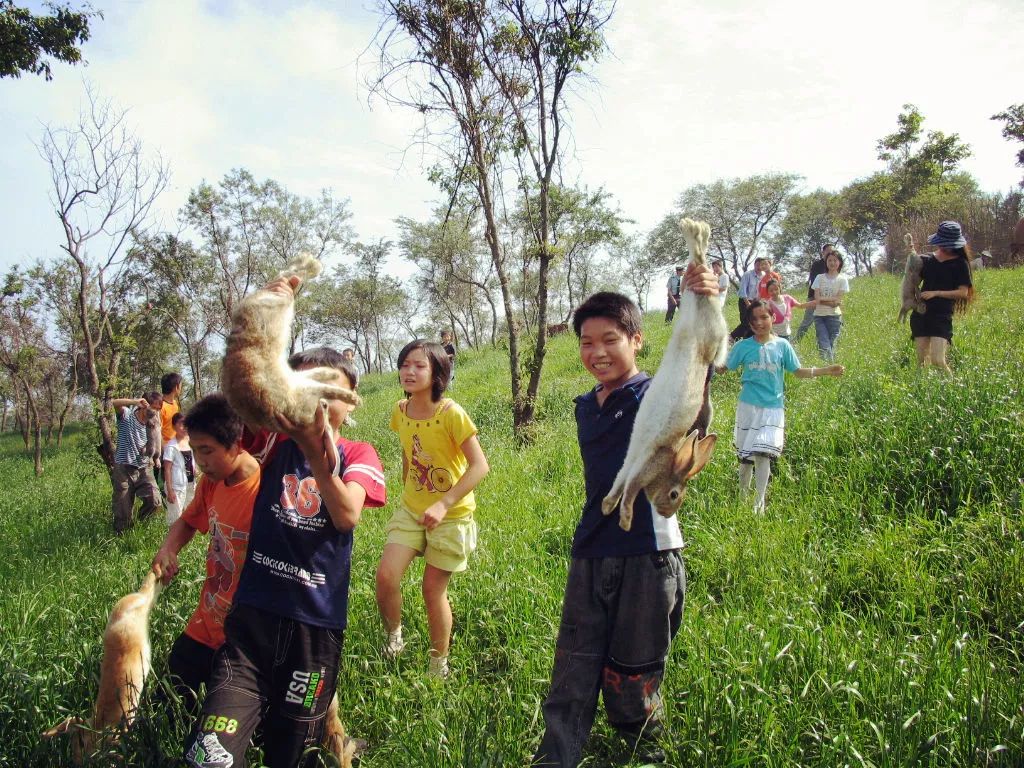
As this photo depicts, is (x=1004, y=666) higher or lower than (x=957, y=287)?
lower

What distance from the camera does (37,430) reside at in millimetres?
18125

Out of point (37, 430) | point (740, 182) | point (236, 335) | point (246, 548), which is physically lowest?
point (37, 430)

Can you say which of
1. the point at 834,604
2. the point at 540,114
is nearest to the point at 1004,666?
the point at 834,604

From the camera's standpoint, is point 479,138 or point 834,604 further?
point 479,138

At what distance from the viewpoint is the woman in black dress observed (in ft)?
18.9

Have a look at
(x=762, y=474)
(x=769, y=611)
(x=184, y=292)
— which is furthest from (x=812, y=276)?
(x=184, y=292)

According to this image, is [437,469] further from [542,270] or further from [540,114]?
[540,114]

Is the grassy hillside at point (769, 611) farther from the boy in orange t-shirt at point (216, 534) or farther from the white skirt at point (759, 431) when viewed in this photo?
the white skirt at point (759, 431)

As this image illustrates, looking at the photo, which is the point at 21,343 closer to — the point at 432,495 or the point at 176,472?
the point at 176,472

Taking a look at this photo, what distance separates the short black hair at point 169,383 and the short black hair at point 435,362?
4749mm

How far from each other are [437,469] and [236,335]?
1824 millimetres

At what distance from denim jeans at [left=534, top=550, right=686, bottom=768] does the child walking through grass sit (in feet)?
8.59

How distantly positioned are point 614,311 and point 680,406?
0.63 meters

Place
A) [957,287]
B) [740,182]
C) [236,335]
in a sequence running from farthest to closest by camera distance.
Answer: [740,182] → [957,287] → [236,335]
